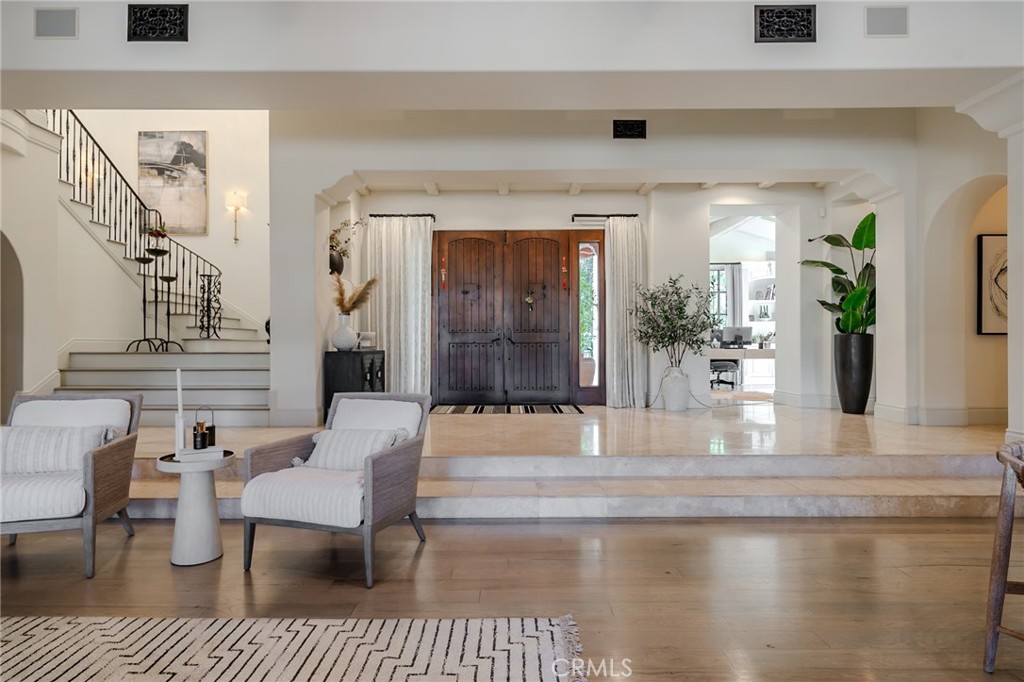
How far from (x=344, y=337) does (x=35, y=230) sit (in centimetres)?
309

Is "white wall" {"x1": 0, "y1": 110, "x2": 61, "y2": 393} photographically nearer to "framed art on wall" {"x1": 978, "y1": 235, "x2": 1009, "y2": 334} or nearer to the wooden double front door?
the wooden double front door

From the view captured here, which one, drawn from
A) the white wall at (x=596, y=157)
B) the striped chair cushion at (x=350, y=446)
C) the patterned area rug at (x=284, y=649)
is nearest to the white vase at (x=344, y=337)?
the white wall at (x=596, y=157)

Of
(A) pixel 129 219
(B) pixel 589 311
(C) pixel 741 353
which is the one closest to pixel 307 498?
(B) pixel 589 311

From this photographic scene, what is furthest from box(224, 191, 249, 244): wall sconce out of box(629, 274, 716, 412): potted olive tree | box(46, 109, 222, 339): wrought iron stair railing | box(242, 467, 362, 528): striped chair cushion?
box(242, 467, 362, 528): striped chair cushion

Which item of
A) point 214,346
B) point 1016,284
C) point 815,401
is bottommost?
point 815,401

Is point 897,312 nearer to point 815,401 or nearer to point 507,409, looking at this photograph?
point 815,401

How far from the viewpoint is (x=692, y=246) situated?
7902mm

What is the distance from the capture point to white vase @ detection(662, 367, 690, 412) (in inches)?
298

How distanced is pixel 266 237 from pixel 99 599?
7040 mm

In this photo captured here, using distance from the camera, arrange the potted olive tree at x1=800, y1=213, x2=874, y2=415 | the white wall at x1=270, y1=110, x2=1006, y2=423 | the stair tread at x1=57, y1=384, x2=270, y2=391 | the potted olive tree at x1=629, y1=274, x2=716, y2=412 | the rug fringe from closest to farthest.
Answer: the rug fringe → the white wall at x1=270, y1=110, x2=1006, y2=423 → the stair tread at x1=57, y1=384, x2=270, y2=391 → the potted olive tree at x1=800, y1=213, x2=874, y2=415 → the potted olive tree at x1=629, y1=274, x2=716, y2=412

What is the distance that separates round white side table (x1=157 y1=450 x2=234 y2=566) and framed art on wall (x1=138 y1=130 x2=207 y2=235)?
6.74 metres

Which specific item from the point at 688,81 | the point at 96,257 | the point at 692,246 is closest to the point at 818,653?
the point at 688,81

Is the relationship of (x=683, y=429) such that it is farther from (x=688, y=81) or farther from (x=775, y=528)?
(x=688, y=81)

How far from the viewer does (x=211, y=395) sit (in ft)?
21.1
